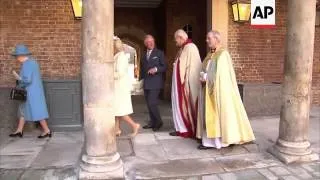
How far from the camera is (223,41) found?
9328 millimetres

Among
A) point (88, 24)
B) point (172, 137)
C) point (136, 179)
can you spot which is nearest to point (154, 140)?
point (172, 137)

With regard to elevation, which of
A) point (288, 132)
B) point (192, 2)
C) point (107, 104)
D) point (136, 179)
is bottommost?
point (136, 179)

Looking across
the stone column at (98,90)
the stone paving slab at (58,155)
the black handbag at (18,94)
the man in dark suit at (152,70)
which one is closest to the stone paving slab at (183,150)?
the man in dark suit at (152,70)

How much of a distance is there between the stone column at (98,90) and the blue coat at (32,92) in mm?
Answer: 2305

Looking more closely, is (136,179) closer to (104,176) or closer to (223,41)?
(104,176)

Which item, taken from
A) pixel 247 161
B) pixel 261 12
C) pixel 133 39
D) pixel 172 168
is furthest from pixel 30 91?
pixel 133 39

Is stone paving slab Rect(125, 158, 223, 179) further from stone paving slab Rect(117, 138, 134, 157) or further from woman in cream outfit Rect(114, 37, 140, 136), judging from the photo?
woman in cream outfit Rect(114, 37, 140, 136)

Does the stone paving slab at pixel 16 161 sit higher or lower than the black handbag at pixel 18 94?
lower

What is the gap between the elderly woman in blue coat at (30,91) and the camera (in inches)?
287

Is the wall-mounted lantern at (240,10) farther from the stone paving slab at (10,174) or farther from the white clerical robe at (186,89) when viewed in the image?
the stone paving slab at (10,174)

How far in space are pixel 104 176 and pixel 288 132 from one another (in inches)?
107

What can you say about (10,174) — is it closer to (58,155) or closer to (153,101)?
(58,155)

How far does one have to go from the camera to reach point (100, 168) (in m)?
5.34

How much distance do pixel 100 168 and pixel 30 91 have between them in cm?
271
